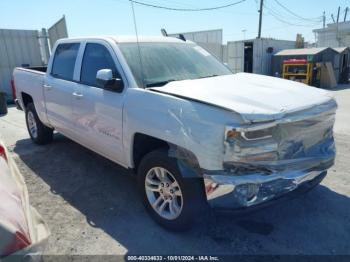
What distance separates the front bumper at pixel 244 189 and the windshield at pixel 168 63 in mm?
1357

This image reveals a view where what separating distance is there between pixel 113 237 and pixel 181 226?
27.8 inches

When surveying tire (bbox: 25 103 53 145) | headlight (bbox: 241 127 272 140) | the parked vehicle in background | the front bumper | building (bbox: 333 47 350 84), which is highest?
headlight (bbox: 241 127 272 140)

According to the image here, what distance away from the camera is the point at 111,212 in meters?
3.70

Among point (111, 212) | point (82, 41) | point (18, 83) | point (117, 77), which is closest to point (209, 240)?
point (111, 212)

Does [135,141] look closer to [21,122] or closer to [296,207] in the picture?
[296,207]

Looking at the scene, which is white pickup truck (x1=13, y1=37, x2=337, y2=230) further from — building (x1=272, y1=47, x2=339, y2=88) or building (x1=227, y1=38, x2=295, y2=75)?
building (x1=227, y1=38, x2=295, y2=75)

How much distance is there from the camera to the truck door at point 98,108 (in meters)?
3.61

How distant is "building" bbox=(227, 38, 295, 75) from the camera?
18828 mm

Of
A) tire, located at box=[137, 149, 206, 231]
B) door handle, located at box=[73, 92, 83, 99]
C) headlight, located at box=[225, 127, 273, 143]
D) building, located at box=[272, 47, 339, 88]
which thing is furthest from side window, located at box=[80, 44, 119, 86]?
building, located at box=[272, 47, 339, 88]

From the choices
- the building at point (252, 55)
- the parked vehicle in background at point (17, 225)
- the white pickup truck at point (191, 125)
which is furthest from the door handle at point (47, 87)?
the building at point (252, 55)

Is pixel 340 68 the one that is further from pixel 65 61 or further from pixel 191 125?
pixel 191 125

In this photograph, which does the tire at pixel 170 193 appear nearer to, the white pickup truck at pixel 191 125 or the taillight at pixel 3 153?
the white pickup truck at pixel 191 125

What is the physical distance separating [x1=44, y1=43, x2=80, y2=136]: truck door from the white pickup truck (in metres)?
0.05

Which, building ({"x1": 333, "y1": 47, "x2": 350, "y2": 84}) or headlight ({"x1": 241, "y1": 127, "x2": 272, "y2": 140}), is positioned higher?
headlight ({"x1": 241, "y1": 127, "x2": 272, "y2": 140})
